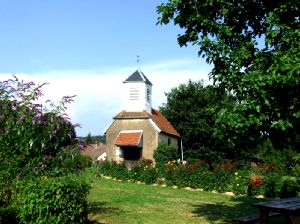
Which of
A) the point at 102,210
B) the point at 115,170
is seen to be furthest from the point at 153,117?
the point at 102,210

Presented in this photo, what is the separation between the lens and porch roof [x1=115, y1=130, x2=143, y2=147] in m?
35.7

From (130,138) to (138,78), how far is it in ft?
18.2

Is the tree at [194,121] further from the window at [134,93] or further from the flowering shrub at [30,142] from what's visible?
the flowering shrub at [30,142]

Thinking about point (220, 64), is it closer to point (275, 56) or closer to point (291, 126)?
point (275, 56)

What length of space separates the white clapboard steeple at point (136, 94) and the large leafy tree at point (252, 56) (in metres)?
26.4

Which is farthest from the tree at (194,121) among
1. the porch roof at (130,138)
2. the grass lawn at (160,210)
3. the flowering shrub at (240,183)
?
the grass lawn at (160,210)

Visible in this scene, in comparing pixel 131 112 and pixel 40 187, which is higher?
pixel 131 112

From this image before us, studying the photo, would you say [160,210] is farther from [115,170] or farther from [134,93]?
[134,93]

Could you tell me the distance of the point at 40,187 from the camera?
902 centimetres

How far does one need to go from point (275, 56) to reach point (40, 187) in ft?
18.3

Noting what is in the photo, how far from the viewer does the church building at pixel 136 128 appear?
36.2 metres

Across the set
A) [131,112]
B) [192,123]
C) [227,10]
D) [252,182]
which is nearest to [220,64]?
[227,10]

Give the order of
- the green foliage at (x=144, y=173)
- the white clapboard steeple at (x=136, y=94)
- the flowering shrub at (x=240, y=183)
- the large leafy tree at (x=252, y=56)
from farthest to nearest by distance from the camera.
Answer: the white clapboard steeple at (x=136, y=94) → the green foliage at (x=144, y=173) → the flowering shrub at (x=240, y=183) → the large leafy tree at (x=252, y=56)

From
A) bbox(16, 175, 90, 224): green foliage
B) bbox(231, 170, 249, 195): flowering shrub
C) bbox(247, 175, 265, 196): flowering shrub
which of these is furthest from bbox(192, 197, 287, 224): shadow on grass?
bbox(16, 175, 90, 224): green foliage
